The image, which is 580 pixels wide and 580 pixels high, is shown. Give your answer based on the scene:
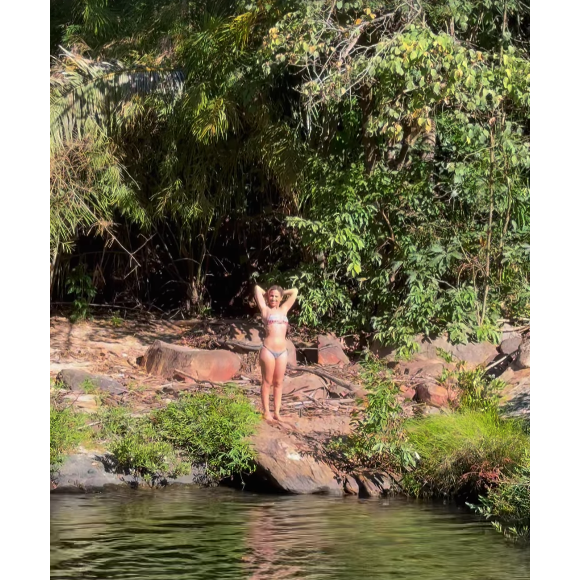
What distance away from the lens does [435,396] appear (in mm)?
11219

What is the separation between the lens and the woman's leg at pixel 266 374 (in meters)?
10.7

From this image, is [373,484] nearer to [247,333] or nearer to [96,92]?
[247,333]

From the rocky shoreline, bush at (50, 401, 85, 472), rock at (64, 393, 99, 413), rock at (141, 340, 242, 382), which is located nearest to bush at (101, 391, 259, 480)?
the rocky shoreline

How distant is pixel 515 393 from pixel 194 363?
12.3ft

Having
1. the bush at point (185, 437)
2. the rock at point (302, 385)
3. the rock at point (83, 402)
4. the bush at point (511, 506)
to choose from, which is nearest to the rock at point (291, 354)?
the rock at point (302, 385)

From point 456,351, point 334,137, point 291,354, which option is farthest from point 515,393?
point 334,137

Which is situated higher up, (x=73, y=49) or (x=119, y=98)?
(x=73, y=49)

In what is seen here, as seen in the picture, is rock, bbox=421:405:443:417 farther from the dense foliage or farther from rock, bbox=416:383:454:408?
the dense foliage

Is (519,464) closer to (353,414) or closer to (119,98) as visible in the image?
(353,414)

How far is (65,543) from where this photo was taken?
7.64m
